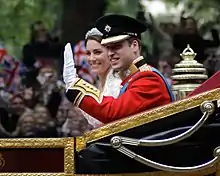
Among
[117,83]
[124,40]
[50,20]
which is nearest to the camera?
[124,40]

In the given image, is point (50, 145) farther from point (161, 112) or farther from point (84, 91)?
point (161, 112)

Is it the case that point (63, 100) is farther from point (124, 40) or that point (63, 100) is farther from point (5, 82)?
point (124, 40)

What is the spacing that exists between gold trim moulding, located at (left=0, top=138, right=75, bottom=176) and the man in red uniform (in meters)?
0.20

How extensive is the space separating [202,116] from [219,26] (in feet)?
21.2

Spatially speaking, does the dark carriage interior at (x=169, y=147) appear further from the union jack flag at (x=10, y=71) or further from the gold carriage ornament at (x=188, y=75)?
the union jack flag at (x=10, y=71)

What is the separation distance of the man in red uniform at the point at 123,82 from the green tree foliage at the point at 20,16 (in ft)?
23.3

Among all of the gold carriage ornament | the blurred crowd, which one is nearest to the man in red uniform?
the gold carriage ornament

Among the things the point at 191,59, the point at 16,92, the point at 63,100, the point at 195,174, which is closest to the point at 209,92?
the point at 195,174

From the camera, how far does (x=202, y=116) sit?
4125 mm

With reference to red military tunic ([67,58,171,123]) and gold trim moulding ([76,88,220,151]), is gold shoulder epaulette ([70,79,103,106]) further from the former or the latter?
gold trim moulding ([76,88,220,151])

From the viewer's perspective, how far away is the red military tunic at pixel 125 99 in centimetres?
424

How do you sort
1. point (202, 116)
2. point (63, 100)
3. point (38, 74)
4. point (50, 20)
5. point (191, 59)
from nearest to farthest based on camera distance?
1. point (202, 116)
2. point (191, 59)
3. point (63, 100)
4. point (38, 74)
5. point (50, 20)

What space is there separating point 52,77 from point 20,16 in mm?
4330

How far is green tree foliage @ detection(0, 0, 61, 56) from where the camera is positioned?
38.2 feet
